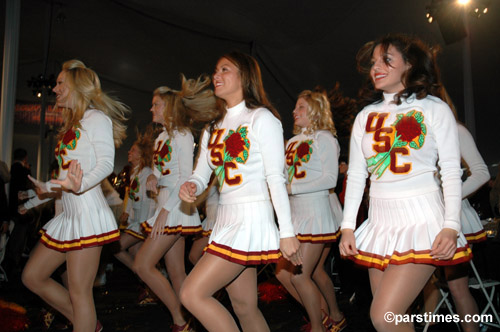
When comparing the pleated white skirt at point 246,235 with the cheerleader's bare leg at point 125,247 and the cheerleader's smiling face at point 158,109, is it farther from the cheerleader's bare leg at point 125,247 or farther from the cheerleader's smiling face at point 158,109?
the cheerleader's bare leg at point 125,247

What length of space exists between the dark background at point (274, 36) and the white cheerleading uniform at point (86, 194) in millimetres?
2621

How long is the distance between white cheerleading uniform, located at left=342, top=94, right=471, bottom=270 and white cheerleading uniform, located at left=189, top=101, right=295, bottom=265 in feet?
1.18

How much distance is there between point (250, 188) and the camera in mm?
2350

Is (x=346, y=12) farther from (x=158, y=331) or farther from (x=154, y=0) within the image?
(x=158, y=331)

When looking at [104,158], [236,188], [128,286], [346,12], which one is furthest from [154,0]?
[236,188]

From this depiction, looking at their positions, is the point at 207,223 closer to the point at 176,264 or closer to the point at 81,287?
the point at 176,264

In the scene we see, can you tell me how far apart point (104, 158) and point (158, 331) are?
173 cm

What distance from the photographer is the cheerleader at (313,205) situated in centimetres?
349

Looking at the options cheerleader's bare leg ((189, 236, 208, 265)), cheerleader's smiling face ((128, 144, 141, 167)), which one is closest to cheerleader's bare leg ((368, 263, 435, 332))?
cheerleader's bare leg ((189, 236, 208, 265))

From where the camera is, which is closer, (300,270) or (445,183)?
(445,183)

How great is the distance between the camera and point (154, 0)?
6.75 meters

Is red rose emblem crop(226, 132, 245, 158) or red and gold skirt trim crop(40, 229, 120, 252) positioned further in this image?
red and gold skirt trim crop(40, 229, 120, 252)

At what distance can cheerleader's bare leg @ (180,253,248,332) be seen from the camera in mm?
2105

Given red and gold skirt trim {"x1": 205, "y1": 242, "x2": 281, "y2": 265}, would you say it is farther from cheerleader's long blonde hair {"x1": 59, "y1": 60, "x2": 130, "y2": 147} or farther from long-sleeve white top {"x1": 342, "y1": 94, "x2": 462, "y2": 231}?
cheerleader's long blonde hair {"x1": 59, "y1": 60, "x2": 130, "y2": 147}
